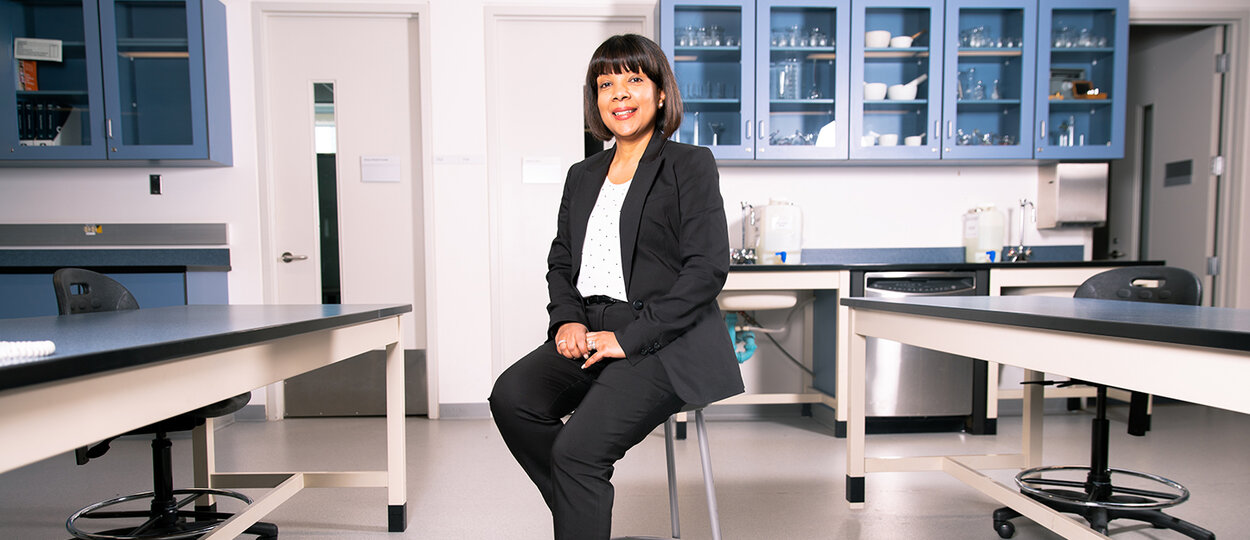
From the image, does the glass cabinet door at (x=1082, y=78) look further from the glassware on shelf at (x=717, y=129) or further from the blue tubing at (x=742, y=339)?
the blue tubing at (x=742, y=339)

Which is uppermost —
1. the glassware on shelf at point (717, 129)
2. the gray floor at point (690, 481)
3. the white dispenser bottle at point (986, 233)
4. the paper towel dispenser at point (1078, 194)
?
the glassware on shelf at point (717, 129)

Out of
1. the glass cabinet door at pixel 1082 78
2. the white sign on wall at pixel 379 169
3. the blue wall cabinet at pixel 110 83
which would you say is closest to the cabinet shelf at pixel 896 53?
the glass cabinet door at pixel 1082 78

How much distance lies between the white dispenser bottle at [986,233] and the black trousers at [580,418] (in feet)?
9.18

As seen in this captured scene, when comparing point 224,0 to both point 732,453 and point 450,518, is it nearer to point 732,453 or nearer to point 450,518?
point 450,518

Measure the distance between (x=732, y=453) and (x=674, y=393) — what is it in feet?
5.15

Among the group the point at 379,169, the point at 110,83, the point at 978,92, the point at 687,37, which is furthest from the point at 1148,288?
the point at 110,83

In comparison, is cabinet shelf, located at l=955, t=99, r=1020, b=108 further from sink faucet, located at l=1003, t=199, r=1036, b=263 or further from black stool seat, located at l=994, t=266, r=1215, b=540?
black stool seat, located at l=994, t=266, r=1215, b=540

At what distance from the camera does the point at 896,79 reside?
360 cm

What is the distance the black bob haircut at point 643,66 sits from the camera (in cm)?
150

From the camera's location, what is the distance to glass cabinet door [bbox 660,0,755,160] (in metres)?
3.31

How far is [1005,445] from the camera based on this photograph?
296 centimetres

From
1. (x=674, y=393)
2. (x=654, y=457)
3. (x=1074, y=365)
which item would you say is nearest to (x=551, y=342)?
(x=674, y=393)

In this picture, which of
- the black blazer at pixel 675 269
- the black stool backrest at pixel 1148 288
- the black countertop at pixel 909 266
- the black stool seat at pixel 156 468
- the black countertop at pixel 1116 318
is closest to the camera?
the black countertop at pixel 1116 318

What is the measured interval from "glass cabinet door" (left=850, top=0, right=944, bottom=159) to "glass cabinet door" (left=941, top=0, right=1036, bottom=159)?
8 centimetres
